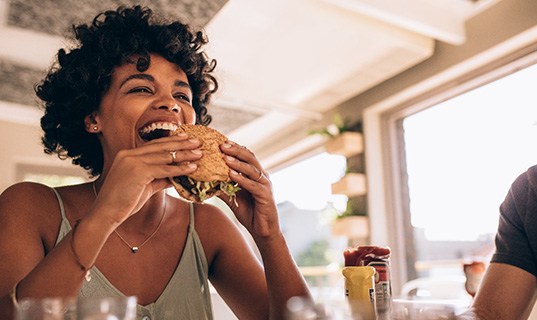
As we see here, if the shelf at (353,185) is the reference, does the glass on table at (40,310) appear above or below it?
below

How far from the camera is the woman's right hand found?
115 centimetres

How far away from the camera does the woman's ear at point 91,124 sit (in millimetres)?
1699

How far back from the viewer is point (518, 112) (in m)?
4.31

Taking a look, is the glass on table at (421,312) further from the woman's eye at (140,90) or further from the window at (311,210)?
the window at (311,210)

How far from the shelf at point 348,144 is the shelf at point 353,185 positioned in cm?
26

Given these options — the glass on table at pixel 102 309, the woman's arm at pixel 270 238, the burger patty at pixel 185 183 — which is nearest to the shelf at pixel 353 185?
the woman's arm at pixel 270 238

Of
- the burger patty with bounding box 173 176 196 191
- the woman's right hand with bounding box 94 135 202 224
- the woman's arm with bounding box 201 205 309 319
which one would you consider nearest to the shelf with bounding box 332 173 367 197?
the woman's arm with bounding box 201 205 309 319

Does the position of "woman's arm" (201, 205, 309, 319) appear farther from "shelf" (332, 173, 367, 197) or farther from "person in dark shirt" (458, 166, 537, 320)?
"shelf" (332, 173, 367, 197)

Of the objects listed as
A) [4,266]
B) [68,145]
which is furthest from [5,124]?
[4,266]

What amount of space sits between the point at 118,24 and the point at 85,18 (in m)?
2.76

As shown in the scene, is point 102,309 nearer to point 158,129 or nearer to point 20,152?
point 158,129

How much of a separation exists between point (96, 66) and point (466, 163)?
12.8 feet

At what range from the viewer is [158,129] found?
1.50m

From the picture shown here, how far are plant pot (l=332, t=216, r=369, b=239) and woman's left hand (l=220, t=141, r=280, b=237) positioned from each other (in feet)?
13.7
